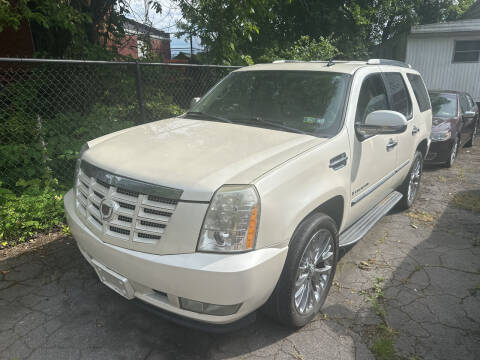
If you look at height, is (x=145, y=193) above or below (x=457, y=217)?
above

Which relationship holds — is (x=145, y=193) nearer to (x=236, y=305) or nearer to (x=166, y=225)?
(x=166, y=225)

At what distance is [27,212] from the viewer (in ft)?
13.3

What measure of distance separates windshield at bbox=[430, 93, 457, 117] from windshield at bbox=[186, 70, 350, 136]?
215 inches

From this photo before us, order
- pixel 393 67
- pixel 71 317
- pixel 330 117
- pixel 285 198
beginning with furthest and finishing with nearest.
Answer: pixel 393 67, pixel 330 117, pixel 71 317, pixel 285 198

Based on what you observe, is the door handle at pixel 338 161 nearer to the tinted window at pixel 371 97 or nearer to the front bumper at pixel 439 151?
the tinted window at pixel 371 97

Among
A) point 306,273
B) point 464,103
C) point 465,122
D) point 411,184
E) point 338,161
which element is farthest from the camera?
point 464,103

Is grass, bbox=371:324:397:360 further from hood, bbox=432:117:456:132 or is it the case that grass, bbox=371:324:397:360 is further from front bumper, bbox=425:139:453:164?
hood, bbox=432:117:456:132

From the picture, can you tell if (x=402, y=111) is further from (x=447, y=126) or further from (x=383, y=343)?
(x=447, y=126)

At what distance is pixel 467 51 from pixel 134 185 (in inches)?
673

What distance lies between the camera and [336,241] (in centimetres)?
282

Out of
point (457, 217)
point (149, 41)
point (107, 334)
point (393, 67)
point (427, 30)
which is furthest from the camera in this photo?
point (427, 30)

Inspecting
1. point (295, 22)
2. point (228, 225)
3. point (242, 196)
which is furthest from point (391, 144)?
point (295, 22)

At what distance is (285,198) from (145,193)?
0.85 metres

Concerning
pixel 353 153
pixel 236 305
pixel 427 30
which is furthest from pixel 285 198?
pixel 427 30
